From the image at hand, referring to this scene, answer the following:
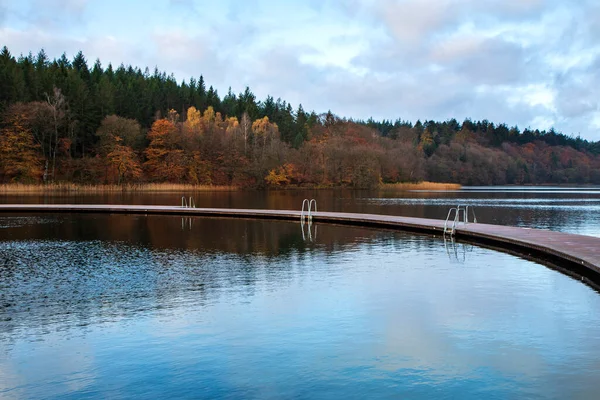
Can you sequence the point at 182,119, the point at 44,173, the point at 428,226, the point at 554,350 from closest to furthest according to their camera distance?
the point at 554,350, the point at 428,226, the point at 44,173, the point at 182,119

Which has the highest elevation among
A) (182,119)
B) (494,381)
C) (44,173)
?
(182,119)

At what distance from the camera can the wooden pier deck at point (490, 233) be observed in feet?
42.4

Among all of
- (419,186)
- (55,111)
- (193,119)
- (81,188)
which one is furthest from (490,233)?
(193,119)

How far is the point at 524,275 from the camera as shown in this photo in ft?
40.2

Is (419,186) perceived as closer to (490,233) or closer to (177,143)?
(177,143)

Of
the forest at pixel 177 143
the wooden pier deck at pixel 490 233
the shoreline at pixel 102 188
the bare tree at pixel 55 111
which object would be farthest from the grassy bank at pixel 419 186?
the wooden pier deck at pixel 490 233

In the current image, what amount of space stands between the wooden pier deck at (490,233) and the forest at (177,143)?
34.6 m

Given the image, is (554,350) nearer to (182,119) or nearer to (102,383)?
(102,383)

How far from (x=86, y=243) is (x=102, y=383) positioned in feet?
40.1

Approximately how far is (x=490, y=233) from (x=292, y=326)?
11367 millimetres

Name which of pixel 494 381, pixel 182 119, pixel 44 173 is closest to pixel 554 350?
pixel 494 381

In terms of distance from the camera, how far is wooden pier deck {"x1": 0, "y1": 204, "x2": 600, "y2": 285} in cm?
1291

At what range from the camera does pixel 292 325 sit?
816 centimetres

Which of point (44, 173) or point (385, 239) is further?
point (44, 173)
